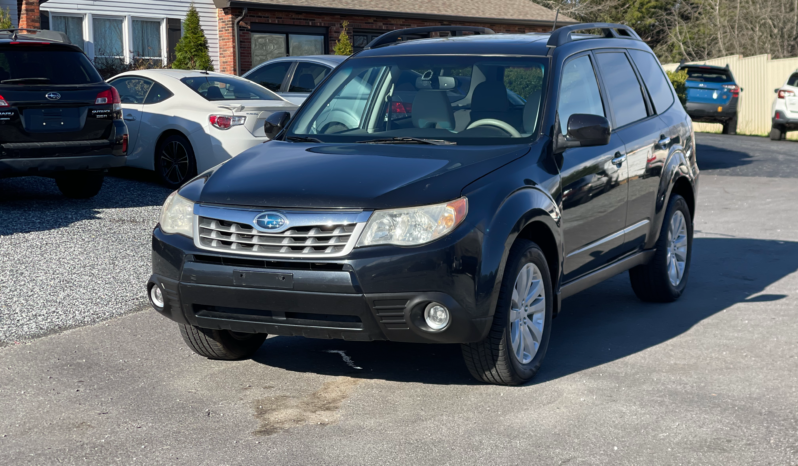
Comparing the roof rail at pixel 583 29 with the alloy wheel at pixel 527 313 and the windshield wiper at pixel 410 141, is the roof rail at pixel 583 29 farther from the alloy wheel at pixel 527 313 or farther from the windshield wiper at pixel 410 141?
the alloy wheel at pixel 527 313

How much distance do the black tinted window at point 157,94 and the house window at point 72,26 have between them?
1316 cm

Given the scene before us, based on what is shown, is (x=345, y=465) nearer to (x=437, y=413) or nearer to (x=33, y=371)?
(x=437, y=413)

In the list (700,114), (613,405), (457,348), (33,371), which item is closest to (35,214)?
(33,371)

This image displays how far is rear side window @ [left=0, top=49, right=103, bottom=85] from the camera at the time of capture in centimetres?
1013

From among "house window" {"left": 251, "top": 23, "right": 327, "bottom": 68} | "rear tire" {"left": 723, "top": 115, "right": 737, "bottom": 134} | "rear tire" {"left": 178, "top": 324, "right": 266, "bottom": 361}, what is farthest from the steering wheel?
"rear tire" {"left": 723, "top": 115, "right": 737, "bottom": 134}

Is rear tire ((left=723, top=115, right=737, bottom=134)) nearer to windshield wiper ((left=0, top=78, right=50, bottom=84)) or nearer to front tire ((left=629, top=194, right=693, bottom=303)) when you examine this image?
front tire ((left=629, top=194, right=693, bottom=303))

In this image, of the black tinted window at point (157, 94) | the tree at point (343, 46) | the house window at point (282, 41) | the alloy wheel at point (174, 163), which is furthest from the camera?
the house window at point (282, 41)

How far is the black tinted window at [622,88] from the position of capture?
6426 mm

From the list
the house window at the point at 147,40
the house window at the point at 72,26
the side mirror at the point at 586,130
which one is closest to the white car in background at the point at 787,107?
the house window at the point at 147,40

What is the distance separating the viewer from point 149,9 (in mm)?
26406

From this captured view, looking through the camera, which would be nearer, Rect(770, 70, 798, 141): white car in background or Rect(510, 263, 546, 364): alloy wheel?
Rect(510, 263, 546, 364): alloy wheel

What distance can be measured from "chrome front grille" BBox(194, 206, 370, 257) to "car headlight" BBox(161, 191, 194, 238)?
22 cm

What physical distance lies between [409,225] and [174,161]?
Answer: 8536 millimetres

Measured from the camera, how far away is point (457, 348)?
601 centimetres
